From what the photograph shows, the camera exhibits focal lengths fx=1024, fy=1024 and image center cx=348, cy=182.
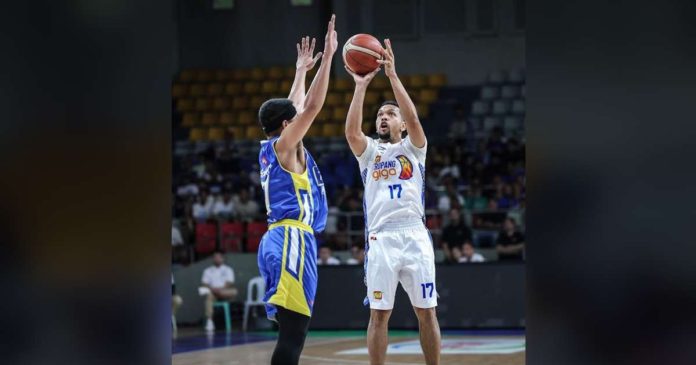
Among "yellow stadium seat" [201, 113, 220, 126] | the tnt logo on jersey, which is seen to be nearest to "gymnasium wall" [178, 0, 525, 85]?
"yellow stadium seat" [201, 113, 220, 126]

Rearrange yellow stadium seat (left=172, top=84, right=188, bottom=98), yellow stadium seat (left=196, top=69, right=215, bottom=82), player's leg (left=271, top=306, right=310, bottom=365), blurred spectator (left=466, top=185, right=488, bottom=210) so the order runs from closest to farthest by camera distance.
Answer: player's leg (left=271, top=306, right=310, bottom=365), blurred spectator (left=466, top=185, right=488, bottom=210), yellow stadium seat (left=172, top=84, right=188, bottom=98), yellow stadium seat (left=196, top=69, right=215, bottom=82)

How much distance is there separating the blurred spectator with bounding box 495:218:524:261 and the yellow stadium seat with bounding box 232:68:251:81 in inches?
370

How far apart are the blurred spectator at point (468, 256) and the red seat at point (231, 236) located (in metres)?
4.40

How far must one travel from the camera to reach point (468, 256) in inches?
627

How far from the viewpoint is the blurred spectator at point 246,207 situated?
1870 cm

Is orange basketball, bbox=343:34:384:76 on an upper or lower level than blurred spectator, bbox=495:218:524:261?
upper

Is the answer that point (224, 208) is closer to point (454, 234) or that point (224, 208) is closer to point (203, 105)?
point (454, 234)

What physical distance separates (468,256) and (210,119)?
950 centimetres

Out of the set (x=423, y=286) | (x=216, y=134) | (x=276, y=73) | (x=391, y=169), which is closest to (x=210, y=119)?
(x=216, y=134)

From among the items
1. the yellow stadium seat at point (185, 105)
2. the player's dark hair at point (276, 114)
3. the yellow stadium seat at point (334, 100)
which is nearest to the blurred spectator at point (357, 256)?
the yellow stadium seat at point (334, 100)

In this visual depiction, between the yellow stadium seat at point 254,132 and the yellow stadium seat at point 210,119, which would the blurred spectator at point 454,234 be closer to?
the yellow stadium seat at point 254,132

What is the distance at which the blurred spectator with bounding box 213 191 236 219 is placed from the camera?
18969 millimetres

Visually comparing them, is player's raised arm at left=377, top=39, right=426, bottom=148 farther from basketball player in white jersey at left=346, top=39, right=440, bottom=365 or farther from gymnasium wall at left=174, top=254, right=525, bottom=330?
gymnasium wall at left=174, top=254, right=525, bottom=330
